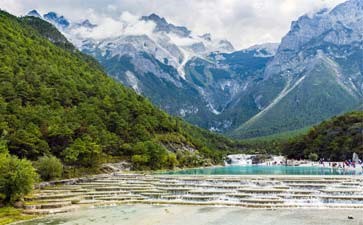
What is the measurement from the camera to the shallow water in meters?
47.3

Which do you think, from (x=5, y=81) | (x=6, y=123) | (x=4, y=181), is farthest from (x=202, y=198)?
(x=5, y=81)

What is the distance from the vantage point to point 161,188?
3024 inches

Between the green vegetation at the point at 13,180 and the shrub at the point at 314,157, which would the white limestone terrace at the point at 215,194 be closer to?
the green vegetation at the point at 13,180

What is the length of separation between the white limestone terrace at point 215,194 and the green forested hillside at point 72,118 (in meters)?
24.3

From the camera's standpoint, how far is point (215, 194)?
68750 millimetres

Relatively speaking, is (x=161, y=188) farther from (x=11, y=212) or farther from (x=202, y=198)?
(x=11, y=212)

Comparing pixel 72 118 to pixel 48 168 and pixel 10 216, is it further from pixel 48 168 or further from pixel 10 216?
pixel 10 216

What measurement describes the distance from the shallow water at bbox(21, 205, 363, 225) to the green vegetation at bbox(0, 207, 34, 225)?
2406 mm

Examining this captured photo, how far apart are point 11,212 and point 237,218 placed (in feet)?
94.9

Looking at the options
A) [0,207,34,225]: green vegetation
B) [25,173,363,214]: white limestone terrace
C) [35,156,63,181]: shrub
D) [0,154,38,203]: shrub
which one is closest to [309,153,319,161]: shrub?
[25,173,363,214]: white limestone terrace

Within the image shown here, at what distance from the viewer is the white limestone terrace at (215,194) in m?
58.6

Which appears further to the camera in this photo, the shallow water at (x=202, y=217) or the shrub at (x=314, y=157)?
the shrub at (x=314, y=157)

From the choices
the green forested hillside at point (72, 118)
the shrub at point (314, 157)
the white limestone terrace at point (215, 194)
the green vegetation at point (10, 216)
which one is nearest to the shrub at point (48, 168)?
the white limestone terrace at point (215, 194)

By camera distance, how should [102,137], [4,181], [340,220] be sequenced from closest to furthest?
[340,220] → [4,181] → [102,137]
